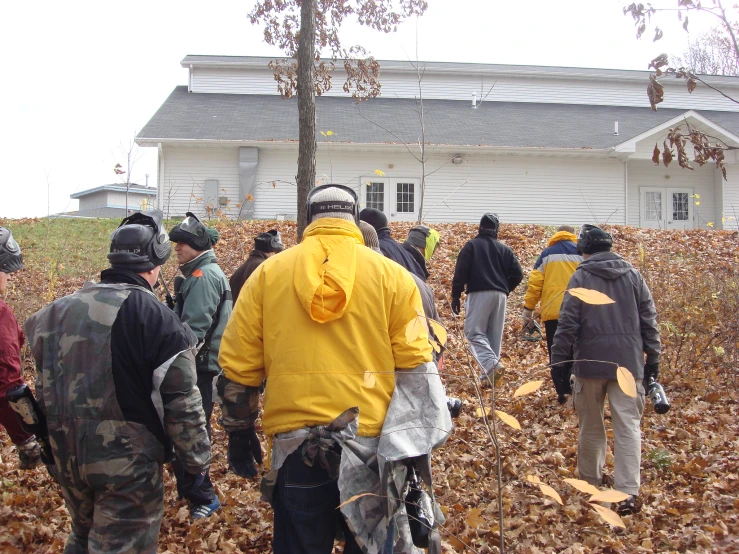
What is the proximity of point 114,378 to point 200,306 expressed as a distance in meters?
2.17

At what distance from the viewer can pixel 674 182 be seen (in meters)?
23.0

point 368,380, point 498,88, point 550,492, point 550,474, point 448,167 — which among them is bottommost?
point 550,474

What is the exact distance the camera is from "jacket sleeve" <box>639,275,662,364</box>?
5441mm

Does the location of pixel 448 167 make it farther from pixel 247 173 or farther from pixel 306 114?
pixel 306 114

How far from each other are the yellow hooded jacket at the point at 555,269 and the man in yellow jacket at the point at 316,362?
5.62 m

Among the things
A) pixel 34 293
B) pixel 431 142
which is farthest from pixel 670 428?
pixel 431 142

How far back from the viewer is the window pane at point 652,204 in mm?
22969

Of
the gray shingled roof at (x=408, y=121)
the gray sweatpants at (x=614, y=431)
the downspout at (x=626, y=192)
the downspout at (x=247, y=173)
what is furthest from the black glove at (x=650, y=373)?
the downspout at (x=626, y=192)

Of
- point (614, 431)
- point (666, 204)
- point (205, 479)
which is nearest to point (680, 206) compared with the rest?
point (666, 204)

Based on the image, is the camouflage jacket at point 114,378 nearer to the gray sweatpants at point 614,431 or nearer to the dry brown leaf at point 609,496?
the dry brown leaf at point 609,496

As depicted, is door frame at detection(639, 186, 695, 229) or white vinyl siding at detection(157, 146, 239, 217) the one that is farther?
door frame at detection(639, 186, 695, 229)

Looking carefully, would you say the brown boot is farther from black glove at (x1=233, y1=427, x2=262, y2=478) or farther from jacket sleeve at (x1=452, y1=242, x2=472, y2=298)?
jacket sleeve at (x1=452, y1=242, x2=472, y2=298)

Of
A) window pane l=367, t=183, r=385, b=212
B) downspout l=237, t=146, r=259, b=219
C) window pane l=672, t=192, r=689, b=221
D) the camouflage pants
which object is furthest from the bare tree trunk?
window pane l=672, t=192, r=689, b=221

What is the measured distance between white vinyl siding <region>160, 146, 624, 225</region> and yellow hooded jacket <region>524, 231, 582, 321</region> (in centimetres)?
1340
